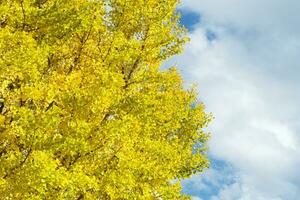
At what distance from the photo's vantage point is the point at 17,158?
35.5 feet

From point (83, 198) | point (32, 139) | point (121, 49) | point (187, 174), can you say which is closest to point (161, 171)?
point (83, 198)

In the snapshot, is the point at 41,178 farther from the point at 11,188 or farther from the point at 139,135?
the point at 139,135

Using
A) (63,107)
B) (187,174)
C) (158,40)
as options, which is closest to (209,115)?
(187,174)

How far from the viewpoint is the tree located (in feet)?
35.4

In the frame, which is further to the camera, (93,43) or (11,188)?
(93,43)

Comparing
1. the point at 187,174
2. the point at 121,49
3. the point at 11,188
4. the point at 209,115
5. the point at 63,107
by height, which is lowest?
the point at 11,188

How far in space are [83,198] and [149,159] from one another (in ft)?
6.17

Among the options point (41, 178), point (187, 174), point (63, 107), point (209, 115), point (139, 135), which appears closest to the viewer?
point (41, 178)

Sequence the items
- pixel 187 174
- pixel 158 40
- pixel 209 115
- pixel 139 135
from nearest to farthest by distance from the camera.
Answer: pixel 139 135
pixel 158 40
pixel 187 174
pixel 209 115

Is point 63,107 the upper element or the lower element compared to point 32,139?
upper

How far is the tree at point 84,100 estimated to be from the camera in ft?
35.4

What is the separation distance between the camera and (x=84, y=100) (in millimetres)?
11938

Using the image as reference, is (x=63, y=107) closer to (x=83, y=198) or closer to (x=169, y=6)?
(x=83, y=198)

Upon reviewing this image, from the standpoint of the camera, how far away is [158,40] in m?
14.9
